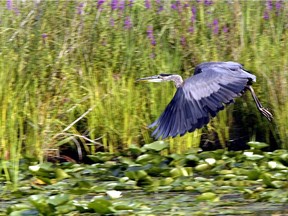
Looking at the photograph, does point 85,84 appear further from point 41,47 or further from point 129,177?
point 129,177

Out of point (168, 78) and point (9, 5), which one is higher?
point (9, 5)

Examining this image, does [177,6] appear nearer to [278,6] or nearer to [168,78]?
[278,6]

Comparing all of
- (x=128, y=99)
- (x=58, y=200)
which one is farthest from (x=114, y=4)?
(x=58, y=200)

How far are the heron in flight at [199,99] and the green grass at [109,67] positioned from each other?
66 centimetres

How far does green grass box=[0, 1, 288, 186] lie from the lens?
228 inches

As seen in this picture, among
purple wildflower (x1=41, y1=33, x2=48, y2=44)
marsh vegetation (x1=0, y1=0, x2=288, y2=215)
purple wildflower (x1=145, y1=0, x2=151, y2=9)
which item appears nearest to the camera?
marsh vegetation (x1=0, y1=0, x2=288, y2=215)

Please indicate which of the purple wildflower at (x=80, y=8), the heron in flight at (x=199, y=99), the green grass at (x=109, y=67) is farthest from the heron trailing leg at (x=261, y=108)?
the purple wildflower at (x=80, y=8)

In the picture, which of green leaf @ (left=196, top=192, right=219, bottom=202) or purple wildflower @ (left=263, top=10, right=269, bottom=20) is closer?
green leaf @ (left=196, top=192, right=219, bottom=202)

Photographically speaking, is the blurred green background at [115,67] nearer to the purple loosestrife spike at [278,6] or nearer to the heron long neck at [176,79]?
the purple loosestrife spike at [278,6]

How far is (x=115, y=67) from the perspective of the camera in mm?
6512

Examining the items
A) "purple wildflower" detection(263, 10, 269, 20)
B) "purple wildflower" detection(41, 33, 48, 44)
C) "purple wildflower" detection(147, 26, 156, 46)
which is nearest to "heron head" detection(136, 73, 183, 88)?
"purple wildflower" detection(147, 26, 156, 46)

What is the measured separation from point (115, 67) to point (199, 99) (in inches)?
57.3

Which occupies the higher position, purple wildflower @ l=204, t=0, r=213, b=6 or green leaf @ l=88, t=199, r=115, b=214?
purple wildflower @ l=204, t=0, r=213, b=6

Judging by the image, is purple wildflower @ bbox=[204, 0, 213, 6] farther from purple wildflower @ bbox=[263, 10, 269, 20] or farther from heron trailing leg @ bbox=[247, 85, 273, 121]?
heron trailing leg @ bbox=[247, 85, 273, 121]
